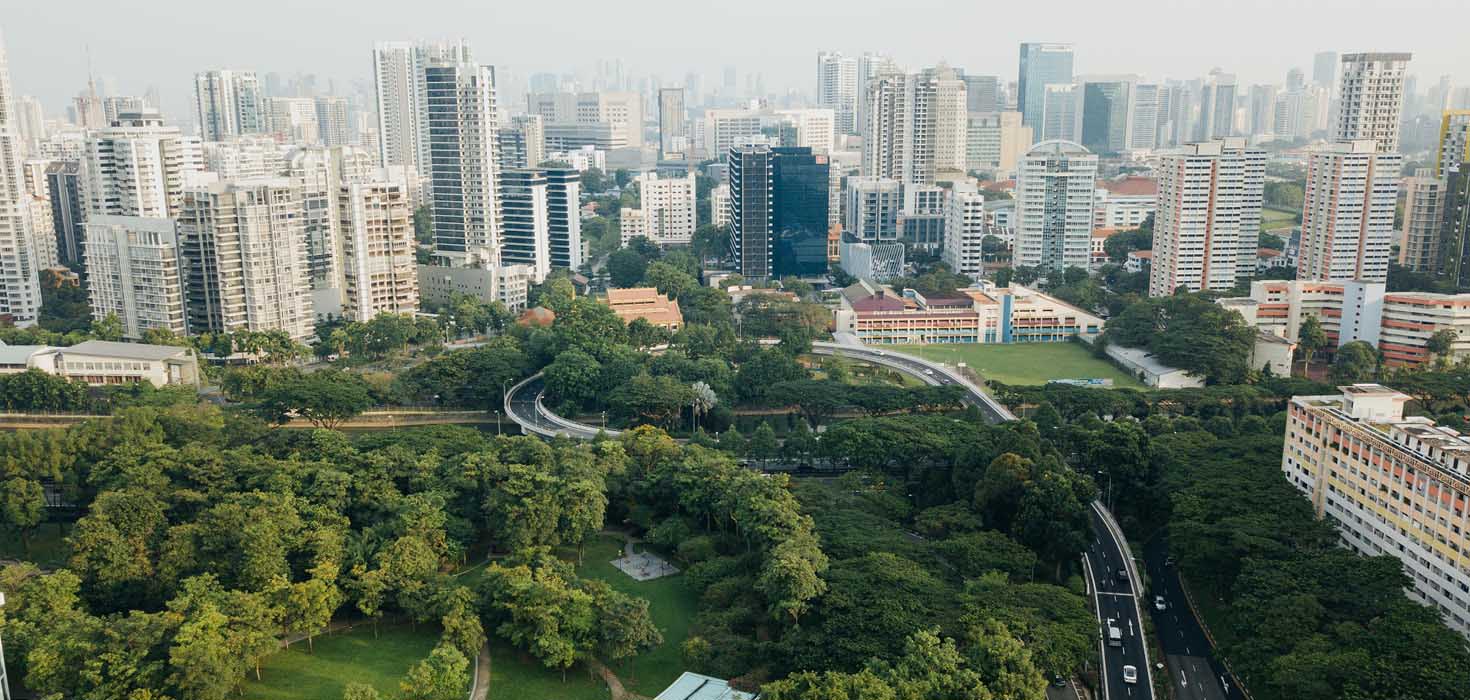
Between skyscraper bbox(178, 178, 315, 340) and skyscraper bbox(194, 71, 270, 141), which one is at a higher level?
skyscraper bbox(194, 71, 270, 141)

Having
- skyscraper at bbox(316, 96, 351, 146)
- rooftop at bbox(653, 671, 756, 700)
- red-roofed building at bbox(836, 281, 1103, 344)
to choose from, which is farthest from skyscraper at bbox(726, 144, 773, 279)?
skyscraper at bbox(316, 96, 351, 146)

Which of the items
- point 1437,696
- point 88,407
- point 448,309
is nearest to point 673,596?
point 1437,696

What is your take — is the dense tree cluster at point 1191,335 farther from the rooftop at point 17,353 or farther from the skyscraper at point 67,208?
the skyscraper at point 67,208

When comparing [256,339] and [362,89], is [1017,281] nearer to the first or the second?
[256,339]

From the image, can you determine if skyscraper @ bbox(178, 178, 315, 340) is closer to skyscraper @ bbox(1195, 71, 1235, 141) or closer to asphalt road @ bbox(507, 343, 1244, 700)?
asphalt road @ bbox(507, 343, 1244, 700)

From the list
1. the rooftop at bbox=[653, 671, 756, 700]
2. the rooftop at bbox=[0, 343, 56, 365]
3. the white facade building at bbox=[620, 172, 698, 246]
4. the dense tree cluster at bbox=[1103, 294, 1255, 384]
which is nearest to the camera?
the rooftop at bbox=[653, 671, 756, 700]

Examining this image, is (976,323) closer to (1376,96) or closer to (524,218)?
(524,218)

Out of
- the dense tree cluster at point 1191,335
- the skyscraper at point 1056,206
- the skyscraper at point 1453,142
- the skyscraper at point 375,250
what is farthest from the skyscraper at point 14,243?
the skyscraper at point 1453,142
